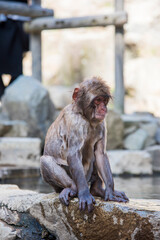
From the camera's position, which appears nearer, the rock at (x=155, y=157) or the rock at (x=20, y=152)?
the rock at (x=20, y=152)

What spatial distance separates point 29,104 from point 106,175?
5141mm

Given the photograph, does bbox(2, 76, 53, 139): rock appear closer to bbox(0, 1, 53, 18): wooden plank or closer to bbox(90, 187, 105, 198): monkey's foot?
bbox(0, 1, 53, 18): wooden plank

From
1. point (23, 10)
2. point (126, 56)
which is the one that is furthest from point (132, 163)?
point (126, 56)

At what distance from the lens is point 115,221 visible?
114 inches

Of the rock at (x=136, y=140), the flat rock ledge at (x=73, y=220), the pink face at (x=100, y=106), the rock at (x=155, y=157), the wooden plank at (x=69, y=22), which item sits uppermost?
the wooden plank at (x=69, y=22)

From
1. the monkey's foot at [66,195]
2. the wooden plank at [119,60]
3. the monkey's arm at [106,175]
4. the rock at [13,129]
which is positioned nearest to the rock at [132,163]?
the rock at [13,129]

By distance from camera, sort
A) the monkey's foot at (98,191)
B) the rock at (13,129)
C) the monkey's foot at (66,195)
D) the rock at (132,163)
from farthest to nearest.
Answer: the rock at (13,129) → the rock at (132,163) → the monkey's foot at (98,191) → the monkey's foot at (66,195)

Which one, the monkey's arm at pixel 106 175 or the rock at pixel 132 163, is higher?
the monkey's arm at pixel 106 175

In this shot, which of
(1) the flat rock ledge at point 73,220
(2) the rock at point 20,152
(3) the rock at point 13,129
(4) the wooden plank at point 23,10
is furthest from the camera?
(4) the wooden plank at point 23,10

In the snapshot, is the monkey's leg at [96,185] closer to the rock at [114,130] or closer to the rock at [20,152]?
the rock at [20,152]

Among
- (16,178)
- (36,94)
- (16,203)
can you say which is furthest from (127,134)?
(16,203)

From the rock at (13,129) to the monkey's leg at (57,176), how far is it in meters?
4.64

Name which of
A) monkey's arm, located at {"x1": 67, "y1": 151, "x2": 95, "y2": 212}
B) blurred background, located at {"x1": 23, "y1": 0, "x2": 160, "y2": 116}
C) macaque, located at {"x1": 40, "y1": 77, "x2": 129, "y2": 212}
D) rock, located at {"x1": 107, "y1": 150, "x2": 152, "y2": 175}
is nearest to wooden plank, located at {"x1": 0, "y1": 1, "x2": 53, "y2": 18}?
rock, located at {"x1": 107, "y1": 150, "x2": 152, "y2": 175}

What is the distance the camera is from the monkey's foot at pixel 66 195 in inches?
118
